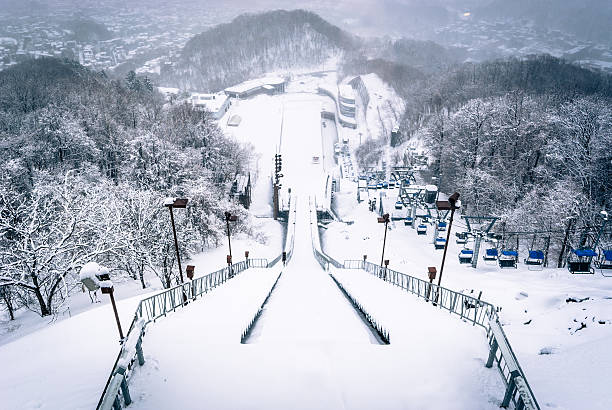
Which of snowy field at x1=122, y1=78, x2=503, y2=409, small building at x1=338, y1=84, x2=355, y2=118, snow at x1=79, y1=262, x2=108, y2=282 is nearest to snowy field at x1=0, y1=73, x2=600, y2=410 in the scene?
snowy field at x1=122, y1=78, x2=503, y2=409

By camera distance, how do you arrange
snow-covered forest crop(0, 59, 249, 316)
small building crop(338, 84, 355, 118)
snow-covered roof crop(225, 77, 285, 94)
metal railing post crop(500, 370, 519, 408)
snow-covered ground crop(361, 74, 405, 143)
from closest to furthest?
metal railing post crop(500, 370, 519, 408) < snow-covered forest crop(0, 59, 249, 316) < snow-covered ground crop(361, 74, 405, 143) < small building crop(338, 84, 355, 118) < snow-covered roof crop(225, 77, 285, 94)

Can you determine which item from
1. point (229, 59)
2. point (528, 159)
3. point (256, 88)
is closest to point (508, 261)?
point (528, 159)

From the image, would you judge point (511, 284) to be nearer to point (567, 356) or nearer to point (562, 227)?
point (567, 356)

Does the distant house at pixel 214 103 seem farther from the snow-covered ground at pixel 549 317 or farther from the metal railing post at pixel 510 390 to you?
the metal railing post at pixel 510 390

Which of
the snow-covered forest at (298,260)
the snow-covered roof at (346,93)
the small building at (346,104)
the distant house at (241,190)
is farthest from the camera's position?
the snow-covered roof at (346,93)

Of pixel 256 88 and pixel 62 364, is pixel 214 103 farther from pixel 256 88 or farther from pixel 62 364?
pixel 62 364

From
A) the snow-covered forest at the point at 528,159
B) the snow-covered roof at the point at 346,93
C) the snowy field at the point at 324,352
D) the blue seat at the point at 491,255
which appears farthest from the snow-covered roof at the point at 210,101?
the snowy field at the point at 324,352

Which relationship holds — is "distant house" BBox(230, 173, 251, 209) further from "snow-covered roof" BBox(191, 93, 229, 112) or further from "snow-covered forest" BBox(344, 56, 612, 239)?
"snow-covered roof" BBox(191, 93, 229, 112)
